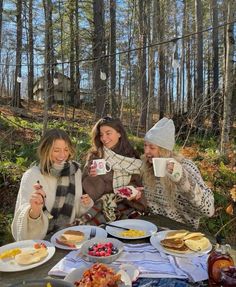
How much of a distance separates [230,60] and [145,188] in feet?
16.8

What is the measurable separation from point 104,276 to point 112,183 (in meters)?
1.65

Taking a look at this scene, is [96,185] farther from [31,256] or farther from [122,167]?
[31,256]

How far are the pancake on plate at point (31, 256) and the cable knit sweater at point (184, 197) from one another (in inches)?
44.6

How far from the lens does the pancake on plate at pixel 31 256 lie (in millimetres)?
→ 1696

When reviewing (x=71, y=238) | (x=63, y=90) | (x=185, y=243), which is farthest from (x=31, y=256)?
(x=63, y=90)

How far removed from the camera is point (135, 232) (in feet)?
6.77

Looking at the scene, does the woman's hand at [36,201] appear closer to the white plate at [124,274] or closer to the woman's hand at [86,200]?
the woman's hand at [86,200]

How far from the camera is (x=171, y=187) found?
2.65 metres

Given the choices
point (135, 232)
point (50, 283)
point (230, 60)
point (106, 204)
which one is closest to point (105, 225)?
point (135, 232)

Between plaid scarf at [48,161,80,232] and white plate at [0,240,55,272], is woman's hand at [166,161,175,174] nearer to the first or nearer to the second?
plaid scarf at [48,161,80,232]

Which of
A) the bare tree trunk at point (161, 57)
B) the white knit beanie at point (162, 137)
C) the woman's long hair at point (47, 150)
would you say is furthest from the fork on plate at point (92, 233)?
the bare tree trunk at point (161, 57)

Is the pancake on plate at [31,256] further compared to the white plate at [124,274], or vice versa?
the pancake on plate at [31,256]

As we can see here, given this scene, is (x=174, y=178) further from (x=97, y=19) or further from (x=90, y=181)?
(x=97, y=19)

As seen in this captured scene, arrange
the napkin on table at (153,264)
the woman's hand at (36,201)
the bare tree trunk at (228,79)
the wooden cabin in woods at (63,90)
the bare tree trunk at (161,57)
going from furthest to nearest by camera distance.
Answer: the bare tree trunk at (161,57) < the wooden cabin in woods at (63,90) < the bare tree trunk at (228,79) < the woman's hand at (36,201) < the napkin on table at (153,264)
